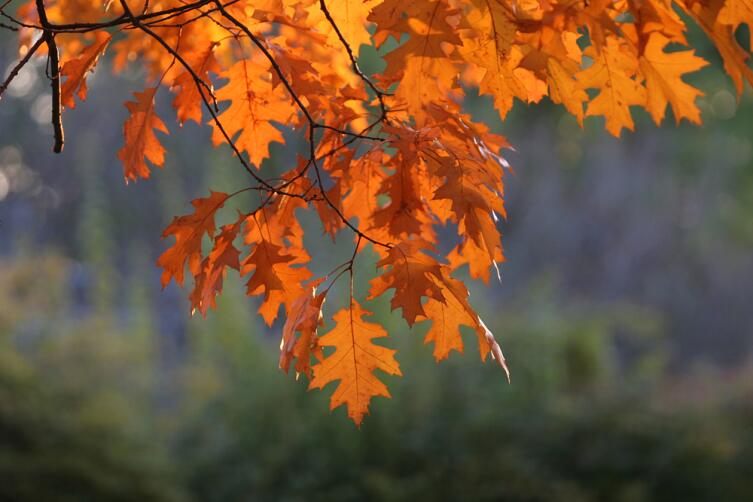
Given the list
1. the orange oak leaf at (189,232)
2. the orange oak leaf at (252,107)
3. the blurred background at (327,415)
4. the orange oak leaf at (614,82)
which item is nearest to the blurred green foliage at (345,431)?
the blurred background at (327,415)

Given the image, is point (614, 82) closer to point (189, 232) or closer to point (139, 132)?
point (189, 232)

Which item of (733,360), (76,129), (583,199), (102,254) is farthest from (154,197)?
(733,360)

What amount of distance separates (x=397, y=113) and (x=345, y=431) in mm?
2714

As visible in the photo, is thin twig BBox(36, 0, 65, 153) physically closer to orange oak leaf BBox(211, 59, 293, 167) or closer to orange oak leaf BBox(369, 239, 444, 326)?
orange oak leaf BBox(211, 59, 293, 167)

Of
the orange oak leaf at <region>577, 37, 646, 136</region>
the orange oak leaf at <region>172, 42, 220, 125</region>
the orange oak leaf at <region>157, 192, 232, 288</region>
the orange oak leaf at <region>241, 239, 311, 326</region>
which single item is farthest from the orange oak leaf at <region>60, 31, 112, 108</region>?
the orange oak leaf at <region>577, 37, 646, 136</region>

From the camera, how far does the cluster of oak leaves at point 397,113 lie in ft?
4.31

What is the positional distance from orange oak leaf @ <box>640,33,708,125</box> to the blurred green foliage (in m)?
2.60

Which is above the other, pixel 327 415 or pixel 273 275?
pixel 327 415

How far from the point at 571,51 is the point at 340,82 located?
0.53 meters

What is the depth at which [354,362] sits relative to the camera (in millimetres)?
1577

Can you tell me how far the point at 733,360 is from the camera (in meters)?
7.58

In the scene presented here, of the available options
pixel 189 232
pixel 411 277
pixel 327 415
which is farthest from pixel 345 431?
pixel 411 277

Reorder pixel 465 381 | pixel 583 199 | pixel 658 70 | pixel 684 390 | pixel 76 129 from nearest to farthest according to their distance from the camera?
pixel 658 70 < pixel 465 381 < pixel 684 390 < pixel 583 199 < pixel 76 129

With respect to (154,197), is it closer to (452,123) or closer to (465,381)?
(465,381)
